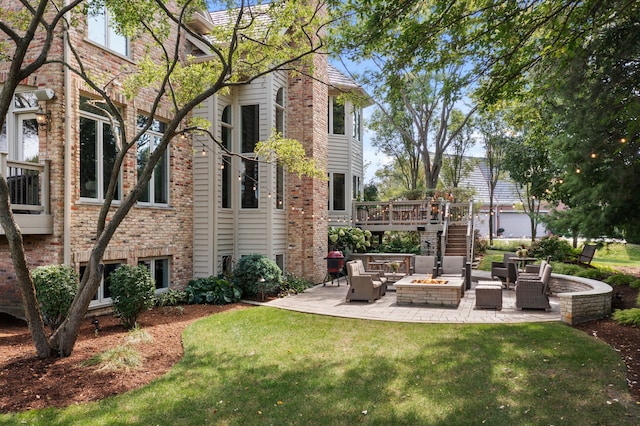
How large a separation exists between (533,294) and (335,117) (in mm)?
11813

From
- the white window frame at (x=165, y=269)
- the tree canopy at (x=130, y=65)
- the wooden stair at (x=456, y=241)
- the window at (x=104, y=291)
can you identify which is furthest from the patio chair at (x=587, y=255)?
the window at (x=104, y=291)

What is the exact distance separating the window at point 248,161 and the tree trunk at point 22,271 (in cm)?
729

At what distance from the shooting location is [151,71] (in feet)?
27.2

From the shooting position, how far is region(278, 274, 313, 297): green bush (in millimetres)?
12148

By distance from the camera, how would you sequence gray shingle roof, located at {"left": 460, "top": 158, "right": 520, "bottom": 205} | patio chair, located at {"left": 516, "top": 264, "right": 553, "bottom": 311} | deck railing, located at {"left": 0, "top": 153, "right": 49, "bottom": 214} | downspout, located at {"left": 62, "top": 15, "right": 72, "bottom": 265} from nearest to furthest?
deck railing, located at {"left": 0, "top": 153, "right": 49, "bottom": 214}
downspout, located at {"left": 62, "top": 15, "right": 72, "bottom": 265}
patio chair, located at {"left": 516, "top": 264, "right": 553, "bottom": 311}
gray shingle roof, located at {"left": 460, "top": 158, "right": 520, "bottom": 205}

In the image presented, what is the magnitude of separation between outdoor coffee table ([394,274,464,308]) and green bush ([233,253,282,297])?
11.2ft

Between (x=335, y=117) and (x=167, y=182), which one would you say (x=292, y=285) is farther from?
(x=335, y=117)

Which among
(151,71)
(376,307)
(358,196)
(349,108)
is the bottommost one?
(376,307)

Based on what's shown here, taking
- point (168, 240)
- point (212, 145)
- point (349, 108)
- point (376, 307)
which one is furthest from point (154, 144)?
point (349, 108)

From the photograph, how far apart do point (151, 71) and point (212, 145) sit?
13.2 feet

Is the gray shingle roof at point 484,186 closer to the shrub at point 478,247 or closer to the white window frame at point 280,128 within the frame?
the shrub at point 478,247

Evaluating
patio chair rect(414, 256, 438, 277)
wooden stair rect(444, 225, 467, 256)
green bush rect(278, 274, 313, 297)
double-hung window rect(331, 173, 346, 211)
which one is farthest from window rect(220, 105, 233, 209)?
wooden stair rect(444, 225, 467, 256)

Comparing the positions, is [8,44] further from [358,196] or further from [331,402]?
[358,196]

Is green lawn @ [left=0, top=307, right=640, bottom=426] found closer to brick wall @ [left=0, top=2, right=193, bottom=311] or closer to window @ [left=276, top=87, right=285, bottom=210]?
brick wall @ [left=0, top=2, right=193, bottom=311]
